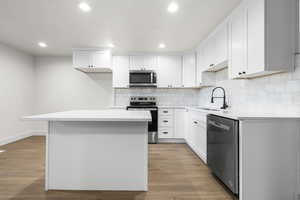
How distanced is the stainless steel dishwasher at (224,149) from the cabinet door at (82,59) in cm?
312

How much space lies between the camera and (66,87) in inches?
200

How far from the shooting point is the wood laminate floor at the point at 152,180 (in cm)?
196

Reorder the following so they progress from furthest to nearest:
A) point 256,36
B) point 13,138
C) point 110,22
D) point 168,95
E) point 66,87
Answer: point 66,87 < point 168,95 < point 13,138 < point 110,22 < point 256,36

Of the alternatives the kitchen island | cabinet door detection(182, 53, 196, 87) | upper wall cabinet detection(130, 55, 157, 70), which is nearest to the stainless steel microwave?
upper wall cabinet detection(130, 55, 157, 70)

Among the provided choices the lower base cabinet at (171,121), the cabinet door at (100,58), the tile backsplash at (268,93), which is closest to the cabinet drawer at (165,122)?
the lower base cabinet at (171,121)

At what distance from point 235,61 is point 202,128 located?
3.99 ft

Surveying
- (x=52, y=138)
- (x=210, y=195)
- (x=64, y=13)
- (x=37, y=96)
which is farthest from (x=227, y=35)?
(x=37, y=96)

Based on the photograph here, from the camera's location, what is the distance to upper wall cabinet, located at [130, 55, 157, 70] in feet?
15.2

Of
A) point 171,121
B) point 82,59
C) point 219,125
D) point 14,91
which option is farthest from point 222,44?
point 14,91

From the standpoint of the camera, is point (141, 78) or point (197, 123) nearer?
point (197, 123)

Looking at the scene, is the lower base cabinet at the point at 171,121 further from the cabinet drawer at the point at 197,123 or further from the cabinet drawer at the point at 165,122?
the cabinet drawer at the point at 197,123

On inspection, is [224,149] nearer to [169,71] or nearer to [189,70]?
[189,70]

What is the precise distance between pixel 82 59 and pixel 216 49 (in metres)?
3.04

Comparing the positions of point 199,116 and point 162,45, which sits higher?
point 162,45
